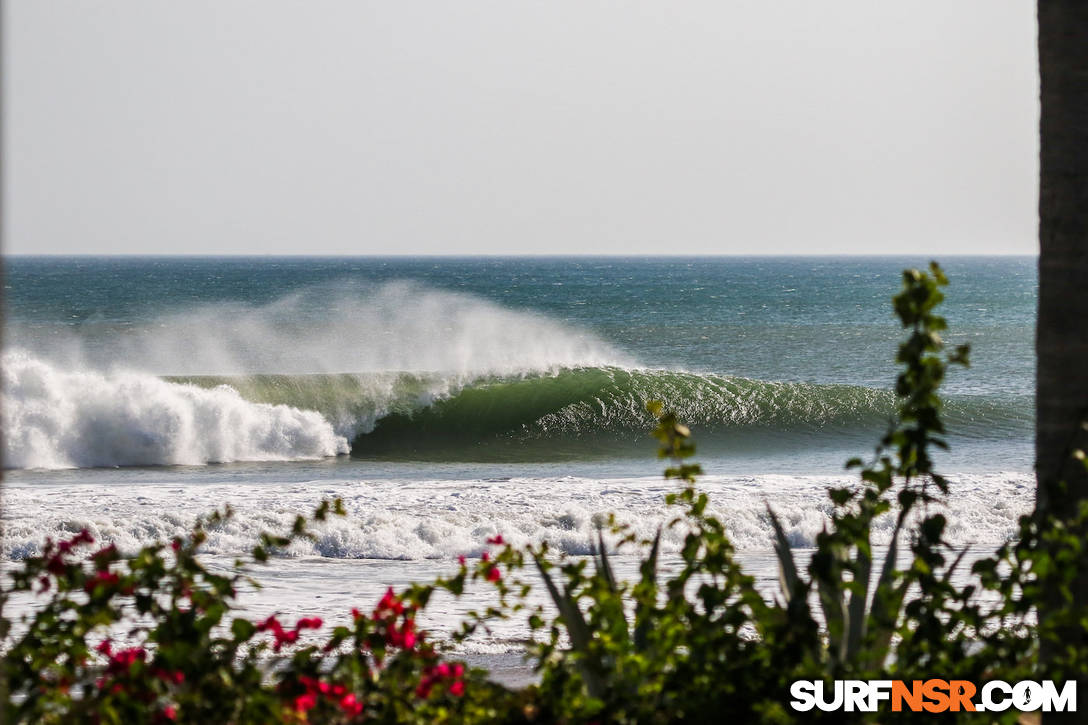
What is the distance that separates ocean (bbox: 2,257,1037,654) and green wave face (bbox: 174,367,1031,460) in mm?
65

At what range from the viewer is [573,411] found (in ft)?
65.1

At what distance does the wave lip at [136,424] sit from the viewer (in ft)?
53.5

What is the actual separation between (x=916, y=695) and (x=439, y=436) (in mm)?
16353

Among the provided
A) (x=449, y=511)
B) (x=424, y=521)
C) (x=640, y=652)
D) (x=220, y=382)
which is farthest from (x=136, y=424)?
(x=640, y=652)

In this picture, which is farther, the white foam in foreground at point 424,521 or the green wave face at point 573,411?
the green wave face at point 573,411

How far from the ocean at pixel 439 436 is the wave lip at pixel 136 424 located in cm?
4

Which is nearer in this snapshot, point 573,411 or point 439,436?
point 439,436

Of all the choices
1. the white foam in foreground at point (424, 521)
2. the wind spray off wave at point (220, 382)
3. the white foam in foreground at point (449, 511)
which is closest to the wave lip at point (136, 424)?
the wind spray off wave at point (220, 382)

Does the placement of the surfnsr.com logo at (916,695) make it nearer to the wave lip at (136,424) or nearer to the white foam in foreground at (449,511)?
the white foam in foreground at (449,511)

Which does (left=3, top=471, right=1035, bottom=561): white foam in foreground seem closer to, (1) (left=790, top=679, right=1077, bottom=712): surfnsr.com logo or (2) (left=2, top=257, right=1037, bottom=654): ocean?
(2) (left=2, top=257, right=1037, bottom=654): ocean

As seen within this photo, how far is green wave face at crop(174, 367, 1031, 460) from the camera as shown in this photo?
59.6ft

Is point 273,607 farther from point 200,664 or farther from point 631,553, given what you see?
point 200,664

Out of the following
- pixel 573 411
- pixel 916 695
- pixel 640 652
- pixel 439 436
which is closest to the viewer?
pixel 916 695

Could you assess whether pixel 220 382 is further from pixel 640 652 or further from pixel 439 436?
pixel 640 652
